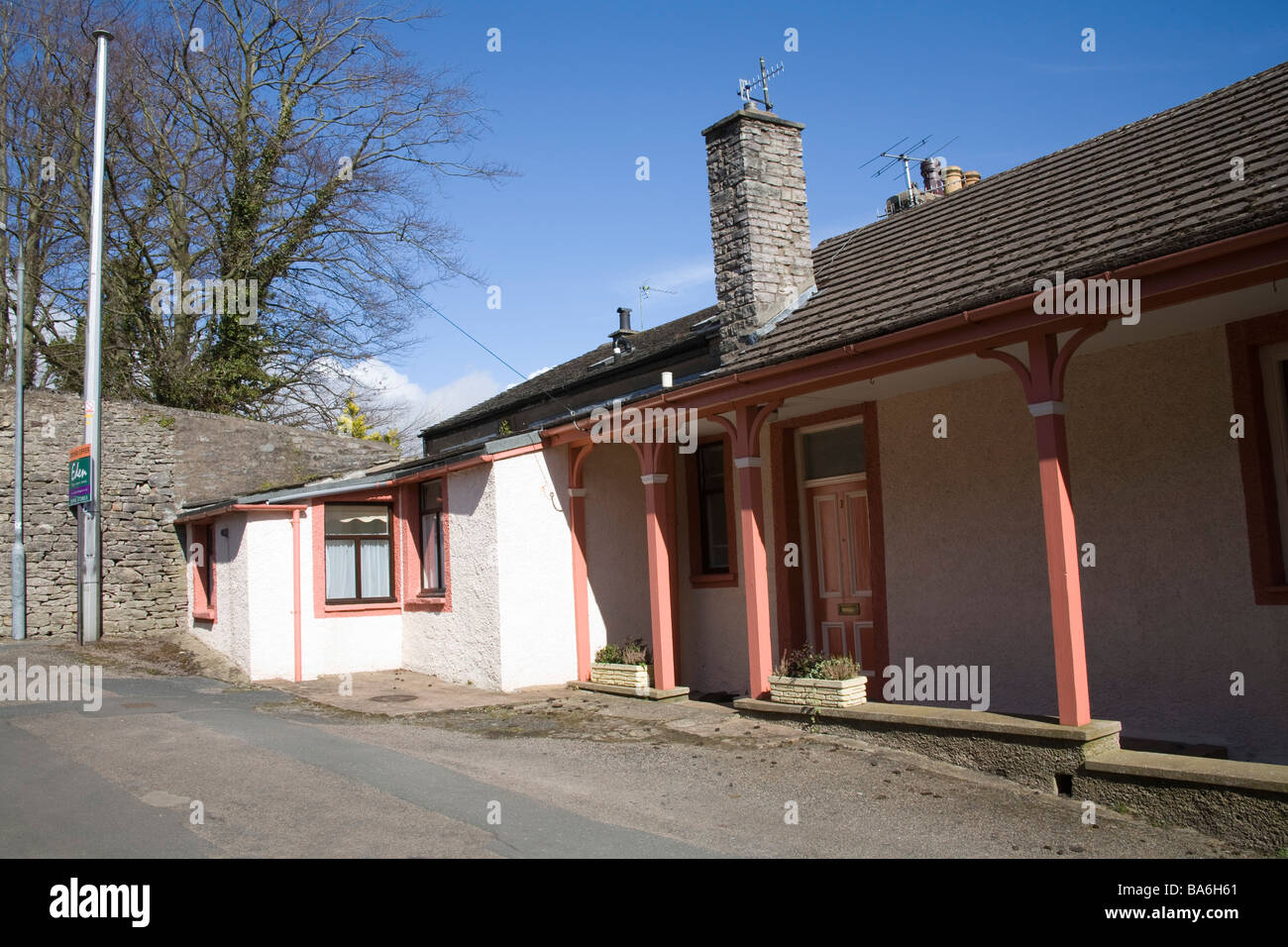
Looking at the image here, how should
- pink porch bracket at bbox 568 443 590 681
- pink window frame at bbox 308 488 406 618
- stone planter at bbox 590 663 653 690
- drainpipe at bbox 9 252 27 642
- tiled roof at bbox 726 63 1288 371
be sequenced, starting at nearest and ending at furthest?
tiled roof at bbox 726 63 1288 371 < stone planter at bbox 590 663 653 690 < pink porch bracket at bbox 568 443 590 681 < pink window frame at bbox 308 488 406 618 < drainpipe at bbox 9 252 27 642

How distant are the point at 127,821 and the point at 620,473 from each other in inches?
312

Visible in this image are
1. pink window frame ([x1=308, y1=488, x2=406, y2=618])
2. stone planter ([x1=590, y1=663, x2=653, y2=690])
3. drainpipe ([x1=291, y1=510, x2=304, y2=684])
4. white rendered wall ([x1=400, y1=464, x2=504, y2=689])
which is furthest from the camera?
pink window frame ([x1=308, y1=488, x2=406, y2=618])

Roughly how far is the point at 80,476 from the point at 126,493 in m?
1.74

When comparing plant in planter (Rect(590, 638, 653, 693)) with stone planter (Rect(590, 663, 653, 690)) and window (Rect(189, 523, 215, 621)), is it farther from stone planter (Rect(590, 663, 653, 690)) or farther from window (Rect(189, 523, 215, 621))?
window (Rect(189, 523, 215, 621))

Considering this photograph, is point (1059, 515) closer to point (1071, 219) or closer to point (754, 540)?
point (1071, 219)

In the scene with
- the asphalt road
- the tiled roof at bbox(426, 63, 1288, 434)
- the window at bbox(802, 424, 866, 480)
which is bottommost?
the asphalt road

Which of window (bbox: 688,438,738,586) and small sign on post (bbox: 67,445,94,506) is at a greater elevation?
small sign on post (bbox: 67,445,94,506)

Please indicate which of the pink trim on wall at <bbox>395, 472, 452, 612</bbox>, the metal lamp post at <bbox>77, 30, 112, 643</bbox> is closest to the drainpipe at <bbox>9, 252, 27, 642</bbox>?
the metal lamp post at <bbox>77, 30, 112, 643</bbox>

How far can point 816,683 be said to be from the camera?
9203 millimetres

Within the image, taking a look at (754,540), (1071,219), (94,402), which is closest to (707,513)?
(754,540)

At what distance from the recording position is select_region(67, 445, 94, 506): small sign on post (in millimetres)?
15805

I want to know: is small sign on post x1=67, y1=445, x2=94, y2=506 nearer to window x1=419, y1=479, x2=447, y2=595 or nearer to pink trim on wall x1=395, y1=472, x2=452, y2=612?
pink trim on wall x1=395, y1=472, x2=452, y2=612

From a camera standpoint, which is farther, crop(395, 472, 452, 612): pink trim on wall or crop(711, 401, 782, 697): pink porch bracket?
crop(395, 472, 452, 612): pink trim on wall

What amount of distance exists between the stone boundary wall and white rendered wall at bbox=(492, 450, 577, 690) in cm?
856
